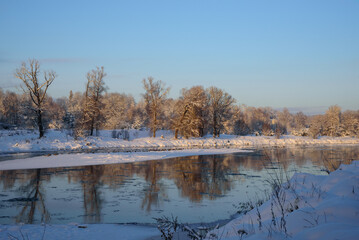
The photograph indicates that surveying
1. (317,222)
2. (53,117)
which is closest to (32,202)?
(317,222)

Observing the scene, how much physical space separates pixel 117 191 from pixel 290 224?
914 cm

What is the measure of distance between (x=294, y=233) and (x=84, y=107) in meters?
41.5

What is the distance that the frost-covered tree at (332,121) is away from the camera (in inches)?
2724

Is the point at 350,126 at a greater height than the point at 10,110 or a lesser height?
lesser

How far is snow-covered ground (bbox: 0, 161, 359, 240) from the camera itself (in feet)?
12.3

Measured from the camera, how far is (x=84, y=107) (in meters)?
42.1

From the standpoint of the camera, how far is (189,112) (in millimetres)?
47219

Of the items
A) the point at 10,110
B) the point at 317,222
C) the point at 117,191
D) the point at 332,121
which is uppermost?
the point at 10,110

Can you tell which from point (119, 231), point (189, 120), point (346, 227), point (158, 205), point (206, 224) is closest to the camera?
point (346, 227)

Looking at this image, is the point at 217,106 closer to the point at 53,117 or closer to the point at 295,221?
the point at 53,117

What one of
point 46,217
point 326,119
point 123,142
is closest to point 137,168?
point 46,217

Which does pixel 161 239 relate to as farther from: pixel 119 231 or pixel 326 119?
pixel 326 119

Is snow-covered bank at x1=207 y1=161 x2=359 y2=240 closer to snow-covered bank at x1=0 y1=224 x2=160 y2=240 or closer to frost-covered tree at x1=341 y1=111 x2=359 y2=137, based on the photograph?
snow-covered bank at x1=0 y1=224 x2=160 y2=240

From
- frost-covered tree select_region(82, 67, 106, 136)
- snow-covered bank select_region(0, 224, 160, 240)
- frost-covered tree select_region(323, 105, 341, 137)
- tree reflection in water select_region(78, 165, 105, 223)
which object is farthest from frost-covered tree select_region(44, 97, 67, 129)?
frost-covered tree select_region(323, 105, 341, 137)
